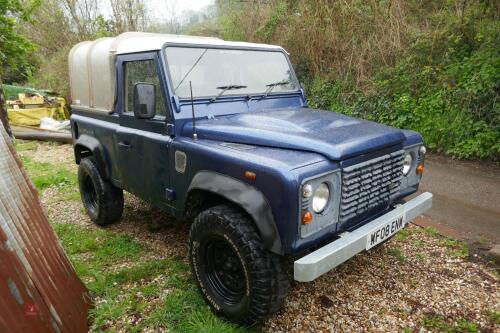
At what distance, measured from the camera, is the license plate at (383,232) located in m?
2.48

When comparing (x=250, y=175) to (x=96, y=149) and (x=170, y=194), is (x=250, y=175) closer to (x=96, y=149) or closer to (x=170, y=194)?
(x=170, y=194)

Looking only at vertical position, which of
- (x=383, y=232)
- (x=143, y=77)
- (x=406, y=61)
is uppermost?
(x=406, y=61)

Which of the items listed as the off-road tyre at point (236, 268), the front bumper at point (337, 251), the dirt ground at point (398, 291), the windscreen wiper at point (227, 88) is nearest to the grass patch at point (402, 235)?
the dirt ground at point (398, 291)

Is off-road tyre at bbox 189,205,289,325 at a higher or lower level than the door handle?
lower

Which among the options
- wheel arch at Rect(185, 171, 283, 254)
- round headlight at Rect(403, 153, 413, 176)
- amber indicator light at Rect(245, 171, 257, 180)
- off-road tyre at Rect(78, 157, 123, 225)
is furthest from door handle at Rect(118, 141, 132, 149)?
round headlight at Rect(403, 153, 413, 176)

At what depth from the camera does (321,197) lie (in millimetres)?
2291

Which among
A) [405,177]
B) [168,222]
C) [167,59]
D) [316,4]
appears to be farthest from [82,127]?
[316,4]

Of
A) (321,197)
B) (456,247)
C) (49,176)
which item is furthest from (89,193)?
(456,247)

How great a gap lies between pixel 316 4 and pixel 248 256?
844 cm

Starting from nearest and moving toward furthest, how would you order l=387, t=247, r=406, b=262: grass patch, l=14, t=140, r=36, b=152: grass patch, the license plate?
the license plate, l=387, t=247, r=406, b=262: grass patch, l=14, t=140, r=36, b=152: grass patch

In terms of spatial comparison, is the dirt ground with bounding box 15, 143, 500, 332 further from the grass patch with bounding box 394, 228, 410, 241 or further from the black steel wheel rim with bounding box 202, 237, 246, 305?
the black steel wheel rim with bounding box 202, 237, 246, 305

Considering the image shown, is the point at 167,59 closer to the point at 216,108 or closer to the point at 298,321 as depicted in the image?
the point at 216,108

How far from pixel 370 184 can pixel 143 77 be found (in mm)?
2158

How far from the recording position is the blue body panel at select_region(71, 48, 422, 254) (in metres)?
2.19
